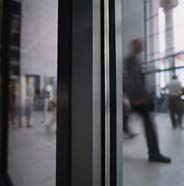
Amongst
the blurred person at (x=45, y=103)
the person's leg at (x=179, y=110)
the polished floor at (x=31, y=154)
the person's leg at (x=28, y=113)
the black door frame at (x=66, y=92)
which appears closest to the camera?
the person's leg at (x=179, y=110)

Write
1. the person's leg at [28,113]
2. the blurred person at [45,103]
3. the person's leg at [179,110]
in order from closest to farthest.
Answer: the person's leg at [179,110] → the blurred person at [45,103] → the person's leg at [28,113]

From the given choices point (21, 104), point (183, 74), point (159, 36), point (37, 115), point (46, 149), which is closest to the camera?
point (183, 74)

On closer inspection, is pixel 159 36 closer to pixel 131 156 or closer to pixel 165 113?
pixel 165 113

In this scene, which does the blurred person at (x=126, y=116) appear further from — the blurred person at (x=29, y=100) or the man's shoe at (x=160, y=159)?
the blurred person at (x=29, y=100)

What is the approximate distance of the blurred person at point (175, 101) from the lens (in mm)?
641

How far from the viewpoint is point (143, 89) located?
0.77 m

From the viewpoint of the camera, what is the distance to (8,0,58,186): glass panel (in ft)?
4.33

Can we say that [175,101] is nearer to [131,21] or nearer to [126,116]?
[126,116]

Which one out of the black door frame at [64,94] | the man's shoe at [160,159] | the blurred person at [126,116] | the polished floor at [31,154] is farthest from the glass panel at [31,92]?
the man's shoe at [160,159]

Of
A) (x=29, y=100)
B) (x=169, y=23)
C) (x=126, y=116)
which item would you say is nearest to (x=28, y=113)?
(x=29, y=100)

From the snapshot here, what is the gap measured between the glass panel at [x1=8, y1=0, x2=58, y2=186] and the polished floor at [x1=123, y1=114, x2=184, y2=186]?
56 cm

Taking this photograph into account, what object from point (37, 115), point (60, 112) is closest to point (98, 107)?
point (60, 112)

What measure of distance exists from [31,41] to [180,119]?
1472 millimetres

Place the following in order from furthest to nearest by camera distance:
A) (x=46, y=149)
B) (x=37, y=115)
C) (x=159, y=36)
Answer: (x=37, y=115)
(x=46, y=149)
(x=159, y=36)
